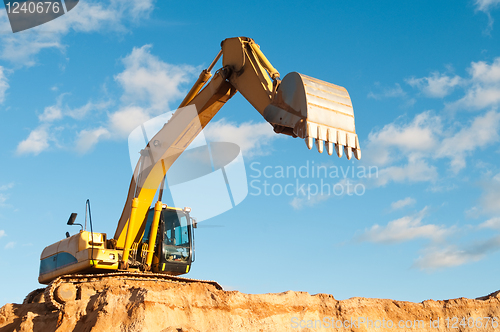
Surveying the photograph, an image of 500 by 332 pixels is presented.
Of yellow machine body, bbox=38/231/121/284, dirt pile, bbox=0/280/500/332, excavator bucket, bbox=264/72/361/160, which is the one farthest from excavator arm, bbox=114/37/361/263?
dirt pile, bbox=0/280/500/332

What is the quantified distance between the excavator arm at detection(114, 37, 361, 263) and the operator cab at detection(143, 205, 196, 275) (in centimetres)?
51

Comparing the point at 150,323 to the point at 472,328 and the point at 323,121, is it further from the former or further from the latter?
the point at 472,328

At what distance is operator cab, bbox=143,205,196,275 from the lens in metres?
11.1

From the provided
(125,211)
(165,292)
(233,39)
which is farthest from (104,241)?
(233,39)

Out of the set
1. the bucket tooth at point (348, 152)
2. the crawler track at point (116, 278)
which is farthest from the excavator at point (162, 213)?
the bucket tooth at point (348, 152)

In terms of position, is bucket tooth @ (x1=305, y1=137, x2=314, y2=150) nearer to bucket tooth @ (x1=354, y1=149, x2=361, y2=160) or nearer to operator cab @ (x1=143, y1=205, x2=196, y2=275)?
bucket tooth @ (x1=354, y1=149, x2=361, y2=160)

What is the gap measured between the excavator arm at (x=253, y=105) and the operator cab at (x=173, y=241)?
0.51 metres

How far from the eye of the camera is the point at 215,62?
11.0m

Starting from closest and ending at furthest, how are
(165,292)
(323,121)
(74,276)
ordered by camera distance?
(323,121)
(165,292)
(74,276)

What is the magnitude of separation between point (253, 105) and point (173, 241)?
13.2 feet

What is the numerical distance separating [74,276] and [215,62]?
226 inches

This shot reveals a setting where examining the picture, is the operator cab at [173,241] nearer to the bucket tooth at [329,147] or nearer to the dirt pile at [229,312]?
the dirt pile at [229,312]

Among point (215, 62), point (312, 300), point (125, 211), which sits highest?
point (215, 62)

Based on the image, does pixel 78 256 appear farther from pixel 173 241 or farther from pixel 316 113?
pixel 316 113
